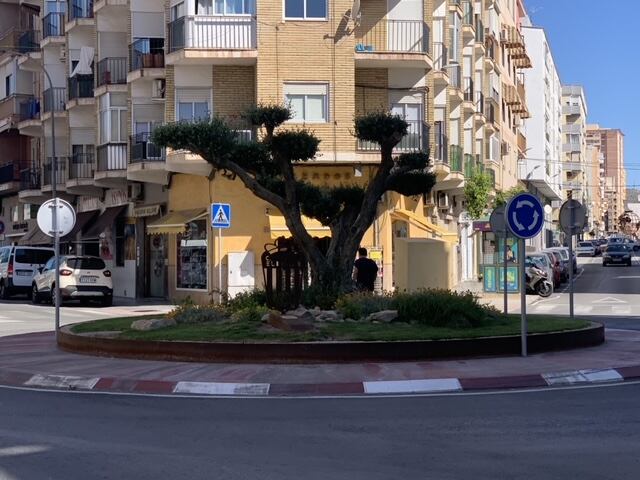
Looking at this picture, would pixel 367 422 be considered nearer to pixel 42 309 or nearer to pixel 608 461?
pixel 608 461

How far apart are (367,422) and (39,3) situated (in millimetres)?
42152

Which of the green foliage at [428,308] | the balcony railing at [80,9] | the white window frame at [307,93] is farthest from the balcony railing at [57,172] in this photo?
the green foliage at [428,308]

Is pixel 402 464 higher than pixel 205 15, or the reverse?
pixel 205 15

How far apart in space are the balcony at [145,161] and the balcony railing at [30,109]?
574 inches

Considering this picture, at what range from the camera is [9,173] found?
4938 cm

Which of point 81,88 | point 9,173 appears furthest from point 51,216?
point 9,173

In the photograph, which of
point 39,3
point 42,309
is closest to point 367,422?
point 42,309

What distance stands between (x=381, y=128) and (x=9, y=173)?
37530 millimetres

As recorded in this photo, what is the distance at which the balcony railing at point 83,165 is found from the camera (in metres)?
37.6

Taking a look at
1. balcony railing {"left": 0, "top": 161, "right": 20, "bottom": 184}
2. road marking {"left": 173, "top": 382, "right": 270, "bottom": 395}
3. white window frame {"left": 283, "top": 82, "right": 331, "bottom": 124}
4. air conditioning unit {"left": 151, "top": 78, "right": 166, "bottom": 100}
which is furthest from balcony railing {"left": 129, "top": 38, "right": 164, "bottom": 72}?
road marking {"left": 173, "top": 382, "right": 270, "bottom": 395}

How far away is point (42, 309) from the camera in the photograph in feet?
96.4

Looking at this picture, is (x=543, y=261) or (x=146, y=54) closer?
(x=146, y=54)

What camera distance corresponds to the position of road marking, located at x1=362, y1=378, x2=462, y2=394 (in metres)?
11.7

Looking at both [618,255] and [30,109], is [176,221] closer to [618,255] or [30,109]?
[30,109]
